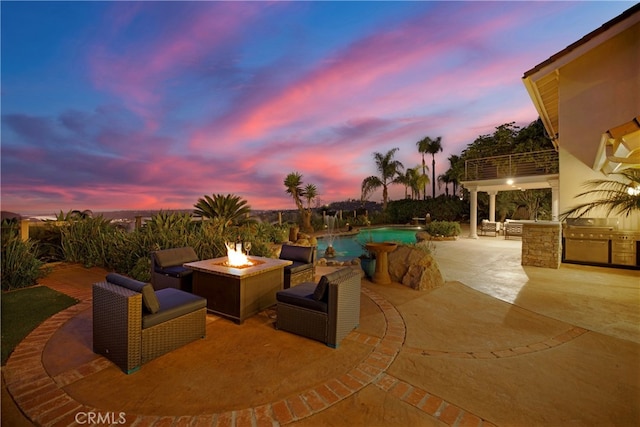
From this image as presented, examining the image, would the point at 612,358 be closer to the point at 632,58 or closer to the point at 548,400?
the point at 548,400

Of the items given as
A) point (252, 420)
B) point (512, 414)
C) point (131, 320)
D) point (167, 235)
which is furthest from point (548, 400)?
point (167, 235)

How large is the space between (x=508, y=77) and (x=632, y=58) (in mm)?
3142

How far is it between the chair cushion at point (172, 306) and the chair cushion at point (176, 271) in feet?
3.15

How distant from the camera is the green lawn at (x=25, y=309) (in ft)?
9.77

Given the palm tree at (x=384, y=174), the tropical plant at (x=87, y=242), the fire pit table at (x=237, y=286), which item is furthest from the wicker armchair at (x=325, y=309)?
the palm tree at (x=384, y=174)

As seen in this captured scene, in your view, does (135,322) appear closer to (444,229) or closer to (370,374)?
(370,374)

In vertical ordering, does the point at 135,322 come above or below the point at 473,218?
below

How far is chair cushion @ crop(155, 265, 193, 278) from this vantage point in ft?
13.5

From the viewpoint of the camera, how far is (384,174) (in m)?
23.5

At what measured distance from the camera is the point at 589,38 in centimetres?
712

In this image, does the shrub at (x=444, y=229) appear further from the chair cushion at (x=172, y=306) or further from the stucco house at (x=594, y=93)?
the chair cushion at (x=172, y=306)

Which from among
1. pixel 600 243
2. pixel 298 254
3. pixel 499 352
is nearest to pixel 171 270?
pixel 298 254

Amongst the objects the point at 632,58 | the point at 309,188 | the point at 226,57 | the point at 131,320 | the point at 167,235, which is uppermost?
the point at 226,57

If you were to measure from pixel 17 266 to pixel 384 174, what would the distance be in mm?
22104
